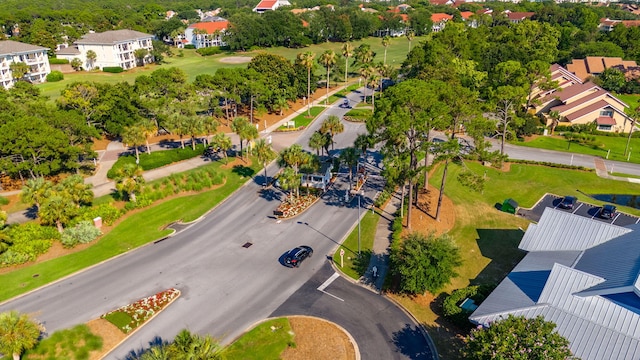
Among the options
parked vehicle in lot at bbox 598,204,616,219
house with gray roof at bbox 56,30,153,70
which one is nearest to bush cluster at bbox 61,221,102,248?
parked vehicle in lot at bbox 598,204,616,219

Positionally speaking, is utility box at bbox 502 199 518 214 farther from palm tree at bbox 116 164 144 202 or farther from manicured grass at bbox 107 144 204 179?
manicured grass at bbox 107 144 204 179

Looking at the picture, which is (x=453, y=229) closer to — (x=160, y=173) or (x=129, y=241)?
(x=129, y=241)

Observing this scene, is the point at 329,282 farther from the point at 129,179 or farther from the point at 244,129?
the point at 244,129

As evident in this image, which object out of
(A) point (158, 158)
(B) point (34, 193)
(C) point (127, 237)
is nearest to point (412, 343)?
(C) point (127, 237)

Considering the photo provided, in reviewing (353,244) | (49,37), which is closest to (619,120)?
(353,244)

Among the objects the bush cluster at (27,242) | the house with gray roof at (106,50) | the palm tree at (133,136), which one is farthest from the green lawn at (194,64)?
the bush cluster at (27,242)

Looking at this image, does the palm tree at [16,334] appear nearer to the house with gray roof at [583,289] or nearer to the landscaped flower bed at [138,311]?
the landscaped flower bed at [138,311]
